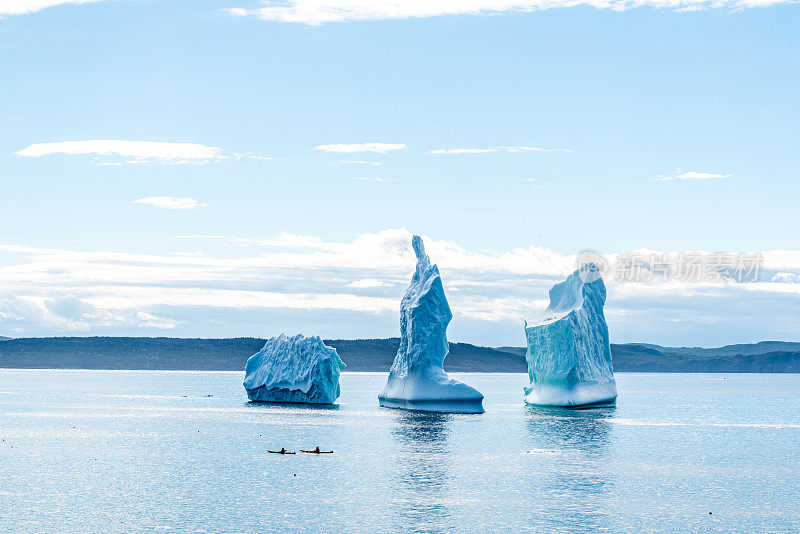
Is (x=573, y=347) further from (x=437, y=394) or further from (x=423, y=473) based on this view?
(x=423, y=473)

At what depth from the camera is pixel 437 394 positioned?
55.1 metres

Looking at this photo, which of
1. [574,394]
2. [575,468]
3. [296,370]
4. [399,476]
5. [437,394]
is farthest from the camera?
[296,370]

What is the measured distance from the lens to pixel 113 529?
24.1 meters

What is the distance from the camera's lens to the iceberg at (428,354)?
5488cm

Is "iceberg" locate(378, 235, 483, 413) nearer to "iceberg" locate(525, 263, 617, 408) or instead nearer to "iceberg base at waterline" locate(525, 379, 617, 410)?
"iceberg" locate(525, 263, 617, 408)

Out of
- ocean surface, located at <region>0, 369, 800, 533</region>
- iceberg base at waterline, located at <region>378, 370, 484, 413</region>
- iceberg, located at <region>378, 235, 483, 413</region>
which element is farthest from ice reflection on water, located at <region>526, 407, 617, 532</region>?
iceberg, located at <region>378, 235, 483, 413</region>

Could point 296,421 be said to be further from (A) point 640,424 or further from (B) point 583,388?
(A) point 640,424

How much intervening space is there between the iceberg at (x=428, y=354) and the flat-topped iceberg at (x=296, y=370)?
683 centimetres

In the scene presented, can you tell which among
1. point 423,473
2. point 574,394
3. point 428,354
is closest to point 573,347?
point 574,394

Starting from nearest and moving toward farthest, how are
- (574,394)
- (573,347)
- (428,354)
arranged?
(428,354) < (573,347) < (574,394)

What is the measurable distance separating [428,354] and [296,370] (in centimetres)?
1338

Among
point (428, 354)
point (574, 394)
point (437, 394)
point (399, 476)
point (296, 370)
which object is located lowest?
point (399, 476)

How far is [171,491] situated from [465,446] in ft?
53.8

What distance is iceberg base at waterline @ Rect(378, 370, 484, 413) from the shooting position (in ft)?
A: 180
